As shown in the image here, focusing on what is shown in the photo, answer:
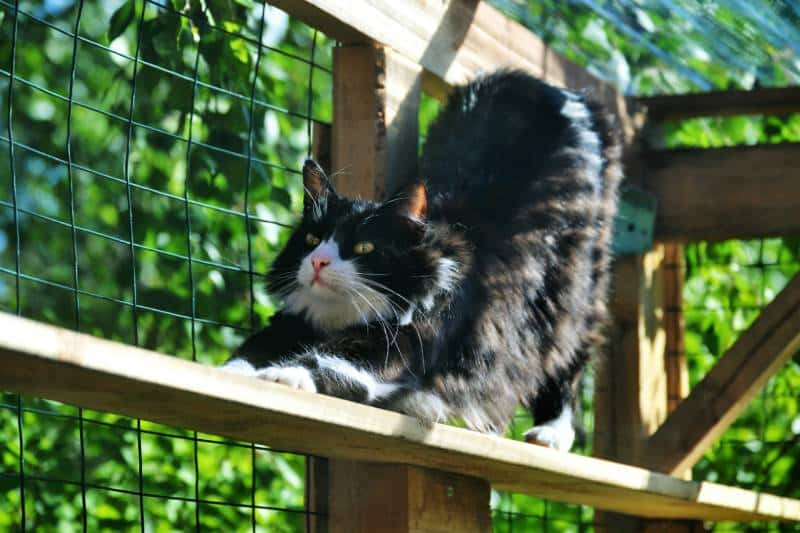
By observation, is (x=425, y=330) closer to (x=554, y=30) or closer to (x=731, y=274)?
(x=554, y=30)

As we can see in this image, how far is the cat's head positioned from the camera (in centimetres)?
230

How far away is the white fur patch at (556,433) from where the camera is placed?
9.41 ft

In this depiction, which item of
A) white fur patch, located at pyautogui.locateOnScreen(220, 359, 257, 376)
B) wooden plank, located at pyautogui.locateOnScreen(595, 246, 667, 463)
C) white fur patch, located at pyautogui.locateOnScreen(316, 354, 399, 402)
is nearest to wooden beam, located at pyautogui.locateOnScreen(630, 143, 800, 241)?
wooden plank, located at pyautogui.locateOnScreen(595, 246, 667, 463)

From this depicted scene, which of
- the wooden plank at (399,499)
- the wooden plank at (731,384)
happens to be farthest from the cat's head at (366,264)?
the wooden plank at (731,384)

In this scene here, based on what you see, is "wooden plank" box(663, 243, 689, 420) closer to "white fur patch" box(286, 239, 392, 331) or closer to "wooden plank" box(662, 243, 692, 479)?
"wooden plank" box(662, 243, 692, 479)

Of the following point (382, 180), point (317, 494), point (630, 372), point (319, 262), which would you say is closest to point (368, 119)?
point (382, 180)

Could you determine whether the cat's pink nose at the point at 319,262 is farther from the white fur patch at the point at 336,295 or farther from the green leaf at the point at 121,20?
the green leaf at the point at 121,20

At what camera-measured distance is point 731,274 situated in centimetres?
453

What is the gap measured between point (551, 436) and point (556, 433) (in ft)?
0.11

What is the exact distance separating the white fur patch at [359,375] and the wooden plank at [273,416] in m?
0.10

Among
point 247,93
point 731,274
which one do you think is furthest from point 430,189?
point 731,274

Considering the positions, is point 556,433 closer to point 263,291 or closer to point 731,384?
point 731,384

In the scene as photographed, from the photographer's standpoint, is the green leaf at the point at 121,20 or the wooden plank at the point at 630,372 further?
the wooden plank at the point at 630,372

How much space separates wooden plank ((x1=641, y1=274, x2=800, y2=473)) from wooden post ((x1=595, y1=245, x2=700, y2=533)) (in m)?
0.09
